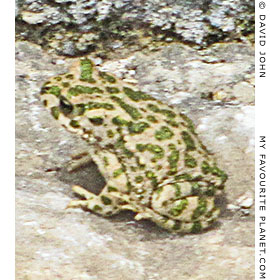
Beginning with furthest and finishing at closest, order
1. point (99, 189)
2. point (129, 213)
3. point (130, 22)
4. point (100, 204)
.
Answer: point (130, 22) → point (99, 189) → point (129, 213) → point (100, 204)

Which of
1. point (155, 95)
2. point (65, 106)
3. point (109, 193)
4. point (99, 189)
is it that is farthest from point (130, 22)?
point (109, 193)

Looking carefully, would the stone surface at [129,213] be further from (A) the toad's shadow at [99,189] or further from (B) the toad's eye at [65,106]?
(B) the toad's eye at [65,106]

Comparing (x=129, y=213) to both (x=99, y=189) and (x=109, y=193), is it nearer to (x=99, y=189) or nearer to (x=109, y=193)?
(x=109, y=193)

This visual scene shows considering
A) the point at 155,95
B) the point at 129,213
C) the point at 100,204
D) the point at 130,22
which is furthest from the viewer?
the point at 130,22

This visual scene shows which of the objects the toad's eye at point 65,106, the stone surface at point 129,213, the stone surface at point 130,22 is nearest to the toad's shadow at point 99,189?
the stone surface at point 129,213

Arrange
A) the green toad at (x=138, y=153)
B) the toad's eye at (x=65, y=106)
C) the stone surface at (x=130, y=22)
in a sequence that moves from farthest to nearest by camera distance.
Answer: the stone surface at (x=130, y=22) → the toad's eye at (x=65, y=106) → the green toad at (x=138, y=153)

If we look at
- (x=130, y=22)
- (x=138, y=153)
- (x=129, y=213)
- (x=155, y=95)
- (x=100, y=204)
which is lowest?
(x=129, y=213)

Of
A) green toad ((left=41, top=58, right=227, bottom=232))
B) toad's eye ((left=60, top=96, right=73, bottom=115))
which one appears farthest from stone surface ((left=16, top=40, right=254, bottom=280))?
toad's eye ((left=60, top=96, right=73, bottom=115))
